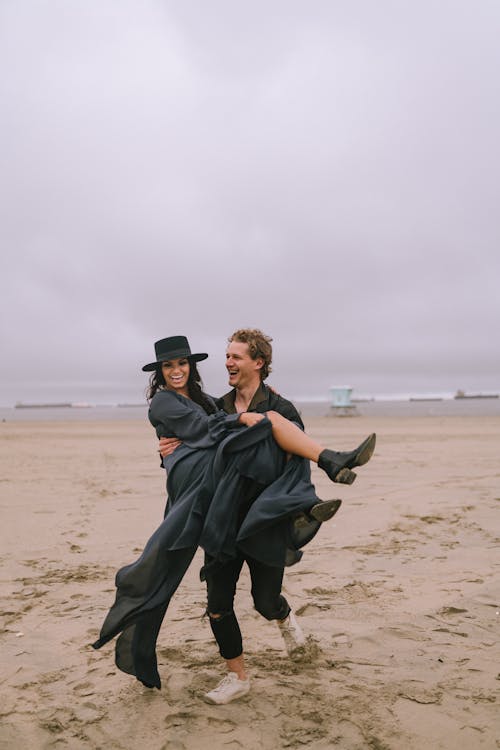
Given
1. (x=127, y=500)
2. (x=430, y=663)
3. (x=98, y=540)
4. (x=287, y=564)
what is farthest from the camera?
(x=127, y=500)

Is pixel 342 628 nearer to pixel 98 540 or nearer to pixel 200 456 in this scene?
pixel 200 456

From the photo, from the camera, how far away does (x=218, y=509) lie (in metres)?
3.24

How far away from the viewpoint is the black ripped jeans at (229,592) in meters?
3.41

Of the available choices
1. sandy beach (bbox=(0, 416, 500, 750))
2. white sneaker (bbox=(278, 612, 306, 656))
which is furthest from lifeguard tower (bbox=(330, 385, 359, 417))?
white sneaker (bbox=(278, 612, 306, 656))

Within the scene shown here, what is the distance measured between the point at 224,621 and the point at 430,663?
4.84 ft

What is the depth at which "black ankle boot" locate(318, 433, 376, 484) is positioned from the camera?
10.8 feet

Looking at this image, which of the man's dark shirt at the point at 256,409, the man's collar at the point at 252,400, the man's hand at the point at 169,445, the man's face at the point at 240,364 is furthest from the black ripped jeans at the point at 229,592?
the man's face at the point at 240,364

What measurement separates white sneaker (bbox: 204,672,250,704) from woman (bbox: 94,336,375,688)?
342 millimetres

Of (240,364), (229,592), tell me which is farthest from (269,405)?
(229,592)

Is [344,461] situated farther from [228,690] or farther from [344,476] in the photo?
[228,690]

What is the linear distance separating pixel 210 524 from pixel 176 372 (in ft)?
3.44

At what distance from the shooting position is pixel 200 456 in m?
3.44


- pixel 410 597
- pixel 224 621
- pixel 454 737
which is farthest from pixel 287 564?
pixel 410 597

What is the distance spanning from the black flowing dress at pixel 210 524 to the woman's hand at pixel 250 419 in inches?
1.2
